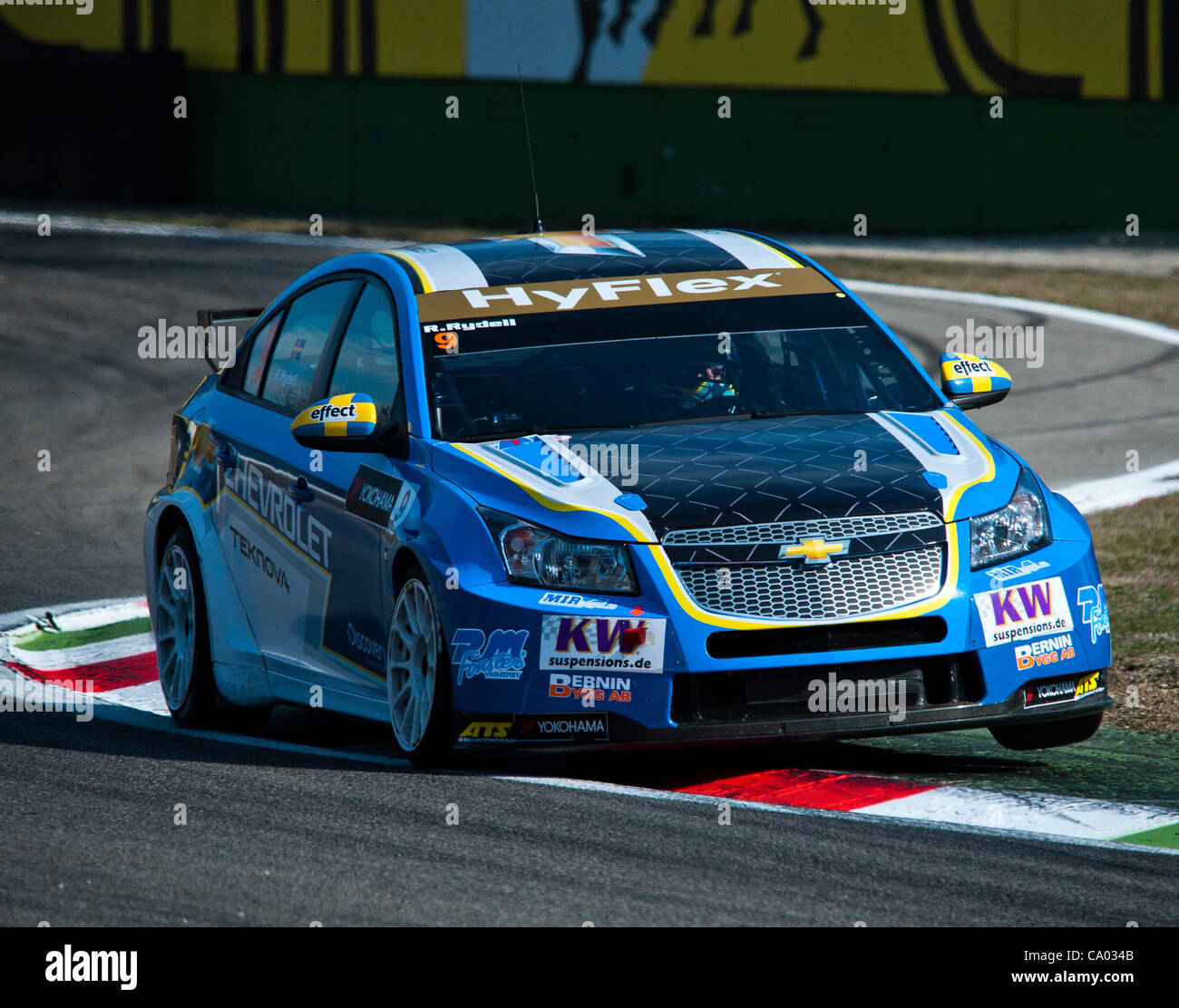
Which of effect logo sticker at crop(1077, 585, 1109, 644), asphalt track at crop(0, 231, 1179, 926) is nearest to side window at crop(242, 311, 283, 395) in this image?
asphalt track at crop(0, 231, 1179, 926)

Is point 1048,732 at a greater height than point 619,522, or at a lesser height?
lesser

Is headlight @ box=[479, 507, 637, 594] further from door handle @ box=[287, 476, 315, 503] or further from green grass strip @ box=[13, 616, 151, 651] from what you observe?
green grass strip @ box=[13, 616, 151, 651]

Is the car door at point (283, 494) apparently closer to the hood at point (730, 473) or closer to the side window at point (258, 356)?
the side window at point (258, 356)

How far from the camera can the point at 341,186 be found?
112ft

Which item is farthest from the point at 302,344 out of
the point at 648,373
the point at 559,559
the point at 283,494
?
the point at 559,559

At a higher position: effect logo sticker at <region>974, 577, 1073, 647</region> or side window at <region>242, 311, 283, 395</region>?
side window at <region>242, 311, 283, 395</region>

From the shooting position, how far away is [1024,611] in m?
6.21

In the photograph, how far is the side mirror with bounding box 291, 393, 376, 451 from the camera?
670 cm

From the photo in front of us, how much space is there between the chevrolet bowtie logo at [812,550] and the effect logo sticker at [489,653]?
0.80 meters

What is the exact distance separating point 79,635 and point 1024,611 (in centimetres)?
504

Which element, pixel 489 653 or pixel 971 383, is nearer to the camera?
pixel 489 653

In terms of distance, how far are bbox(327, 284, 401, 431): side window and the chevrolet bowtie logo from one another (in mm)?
1554

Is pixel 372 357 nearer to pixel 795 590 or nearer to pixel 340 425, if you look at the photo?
pixel 340 425
